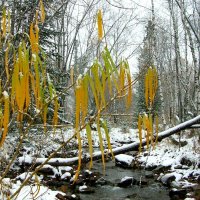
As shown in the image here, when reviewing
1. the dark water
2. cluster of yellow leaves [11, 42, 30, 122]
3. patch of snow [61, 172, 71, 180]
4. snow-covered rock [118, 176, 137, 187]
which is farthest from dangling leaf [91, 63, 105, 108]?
patch of snow [61, 172, 71, 180]

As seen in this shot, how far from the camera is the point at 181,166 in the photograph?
35.4ft

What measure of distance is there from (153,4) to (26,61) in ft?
55.7

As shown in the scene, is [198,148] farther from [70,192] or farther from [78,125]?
[78,125]

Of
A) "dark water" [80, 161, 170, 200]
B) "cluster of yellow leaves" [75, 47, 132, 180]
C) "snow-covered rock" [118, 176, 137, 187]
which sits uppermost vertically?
"cluster of yellow leaves" [75, 47, 132, 180]

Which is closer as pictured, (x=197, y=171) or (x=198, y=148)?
(x=197, y=171)

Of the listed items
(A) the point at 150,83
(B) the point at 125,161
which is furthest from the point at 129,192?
(A) the point at 150,83

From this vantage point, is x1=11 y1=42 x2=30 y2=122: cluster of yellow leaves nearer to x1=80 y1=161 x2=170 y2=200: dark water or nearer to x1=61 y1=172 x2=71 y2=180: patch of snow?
x1=80 y1=161 x2=170 y2=200: dark water

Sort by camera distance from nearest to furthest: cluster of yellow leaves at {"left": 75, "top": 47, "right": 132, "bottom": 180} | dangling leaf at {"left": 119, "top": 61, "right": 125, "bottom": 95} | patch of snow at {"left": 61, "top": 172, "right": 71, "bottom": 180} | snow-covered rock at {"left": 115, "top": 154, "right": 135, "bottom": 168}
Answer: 1. cluster of yellow leaves at {"left": 75, "top": 47, "right": 132, "bottom": 180}
2. dangling leaf at {"left": 119, "top": 61, "right": 125, "bottom": 95}
3. patch of snow at {"left": 61, "top": 172, "right": 71, "bottom": 180}
4. snow-covered rock at {"left": 115, "top": 154, "right": 135, "bottom": 168}

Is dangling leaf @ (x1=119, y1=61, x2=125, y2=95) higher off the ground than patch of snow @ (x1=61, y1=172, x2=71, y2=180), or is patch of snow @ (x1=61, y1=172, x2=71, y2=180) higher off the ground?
dangling leaf @ (x1=119, y1=61, x2=125, y2=95)

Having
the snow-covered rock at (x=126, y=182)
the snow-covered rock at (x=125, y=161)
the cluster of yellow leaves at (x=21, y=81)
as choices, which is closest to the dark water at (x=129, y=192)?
the snow-covered rock at (x=126, y=182)

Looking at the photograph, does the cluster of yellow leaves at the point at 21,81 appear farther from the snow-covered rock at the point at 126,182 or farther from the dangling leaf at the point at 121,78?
the snow-covered rock at the point at 126,182

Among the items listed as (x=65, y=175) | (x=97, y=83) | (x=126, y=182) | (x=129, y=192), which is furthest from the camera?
(x=65, y=175)

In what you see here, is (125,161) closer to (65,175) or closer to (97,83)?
(65,175)

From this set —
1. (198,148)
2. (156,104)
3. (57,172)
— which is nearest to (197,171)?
(198,148)
